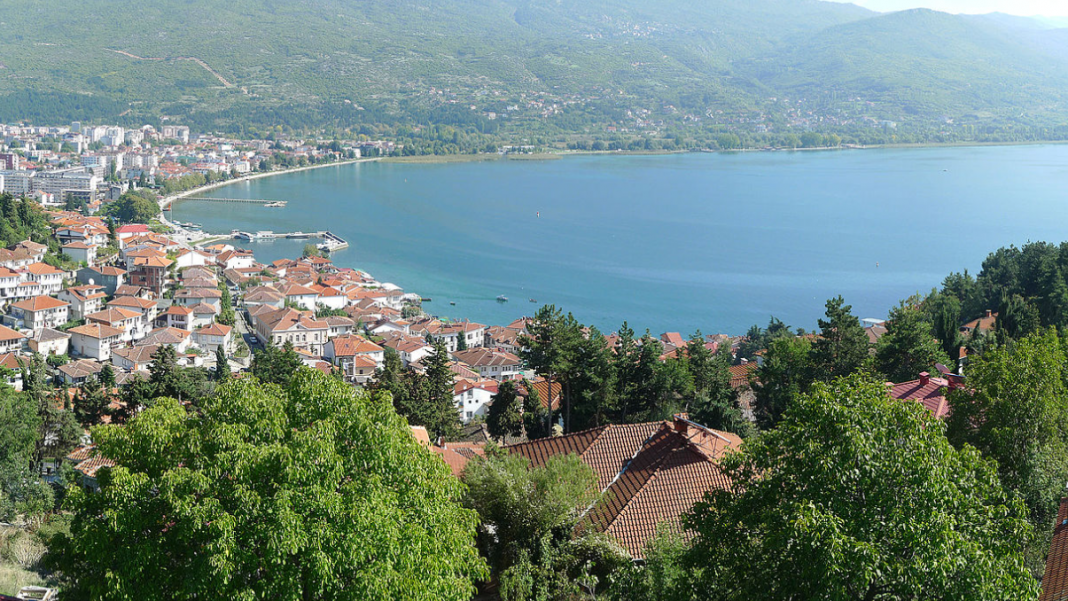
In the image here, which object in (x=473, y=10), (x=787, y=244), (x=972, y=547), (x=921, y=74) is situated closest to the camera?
(x=972, y=547)

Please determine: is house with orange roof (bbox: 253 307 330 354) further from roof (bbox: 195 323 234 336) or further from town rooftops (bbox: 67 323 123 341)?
town rooftops (bbox: 67 323 123 341)

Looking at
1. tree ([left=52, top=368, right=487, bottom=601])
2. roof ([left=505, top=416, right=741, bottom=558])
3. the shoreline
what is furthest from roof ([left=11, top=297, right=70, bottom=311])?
the shoreline

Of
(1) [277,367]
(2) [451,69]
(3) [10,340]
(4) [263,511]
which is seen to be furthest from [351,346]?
(2) [451,69]

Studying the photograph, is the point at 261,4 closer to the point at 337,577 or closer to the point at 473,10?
the point at 473,10

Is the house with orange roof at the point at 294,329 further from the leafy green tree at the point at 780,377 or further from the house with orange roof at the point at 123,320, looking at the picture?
the leafy green tree at the point at 780,377

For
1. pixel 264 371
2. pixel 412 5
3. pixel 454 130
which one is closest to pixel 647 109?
pixel 454 130

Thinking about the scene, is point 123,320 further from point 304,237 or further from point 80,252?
point 304,237
